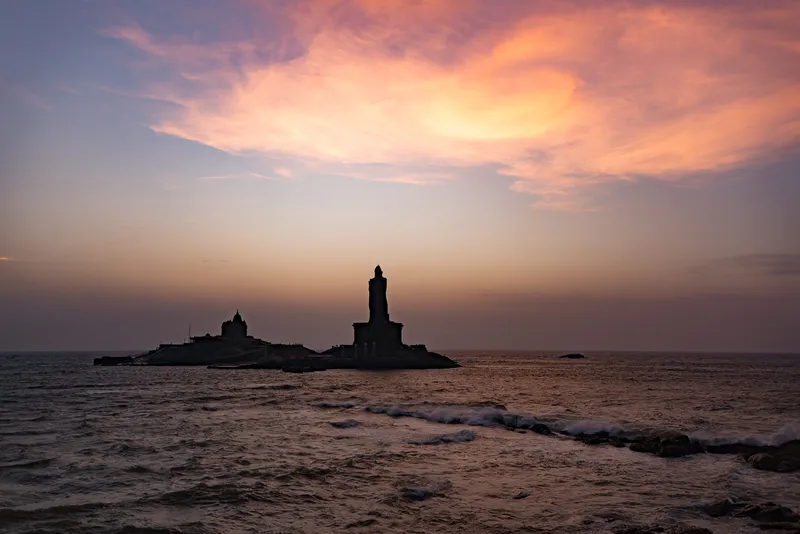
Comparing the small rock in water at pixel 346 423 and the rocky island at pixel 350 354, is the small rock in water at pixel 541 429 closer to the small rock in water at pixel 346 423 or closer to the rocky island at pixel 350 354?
the small rock in water at pixel 346 423

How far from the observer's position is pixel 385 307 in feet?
509

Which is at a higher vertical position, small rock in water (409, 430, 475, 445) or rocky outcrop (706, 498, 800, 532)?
rocky outcrop (706, 498, 800, 532)

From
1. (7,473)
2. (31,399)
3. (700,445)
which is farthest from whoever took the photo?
(31,399)

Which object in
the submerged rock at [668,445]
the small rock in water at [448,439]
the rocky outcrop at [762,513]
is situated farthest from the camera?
the small rock in water at [448,439]

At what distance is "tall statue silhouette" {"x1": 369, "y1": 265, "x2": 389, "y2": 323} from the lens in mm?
154500

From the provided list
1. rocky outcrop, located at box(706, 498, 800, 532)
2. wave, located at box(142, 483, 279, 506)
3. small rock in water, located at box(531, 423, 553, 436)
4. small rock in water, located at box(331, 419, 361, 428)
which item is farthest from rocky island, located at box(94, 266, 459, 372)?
rocky outcrop, located at box(706, 498, 800, 532)

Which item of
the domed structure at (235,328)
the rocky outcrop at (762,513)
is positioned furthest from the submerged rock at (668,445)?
the domed structure at (235,328)

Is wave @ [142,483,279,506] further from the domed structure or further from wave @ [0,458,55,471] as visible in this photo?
the domed structure

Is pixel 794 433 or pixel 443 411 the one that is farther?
pixel 443 411

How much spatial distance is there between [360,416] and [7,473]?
23.8 meters

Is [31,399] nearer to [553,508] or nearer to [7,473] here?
[7,473]

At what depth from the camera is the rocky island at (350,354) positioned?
15000 centimetres

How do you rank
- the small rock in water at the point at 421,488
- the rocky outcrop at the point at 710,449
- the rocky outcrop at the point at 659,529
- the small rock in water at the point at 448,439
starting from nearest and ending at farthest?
the rocky outcrop at the point at 659,529 → the small rock in water at the point at 421,488 → the rocky outcrop at the point at 710,449 → the small rock in water at the point at 448,439

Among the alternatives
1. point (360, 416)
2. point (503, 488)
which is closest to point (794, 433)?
point (503, 488)
